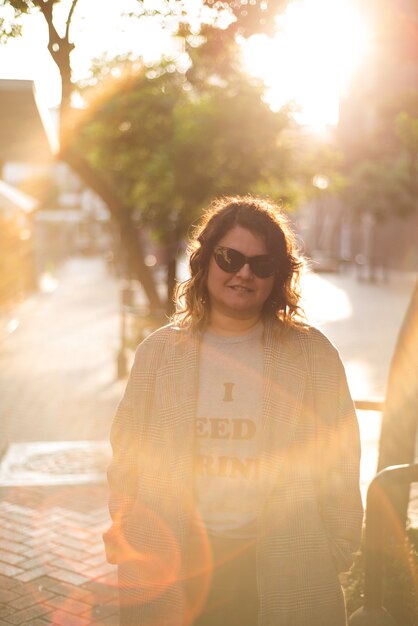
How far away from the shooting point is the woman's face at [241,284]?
2756mm

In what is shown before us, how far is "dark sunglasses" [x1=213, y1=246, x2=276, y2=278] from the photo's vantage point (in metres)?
2.76

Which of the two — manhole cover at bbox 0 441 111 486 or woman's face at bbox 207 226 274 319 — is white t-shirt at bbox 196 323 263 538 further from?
manhole cover at bbox 0 441 111 486

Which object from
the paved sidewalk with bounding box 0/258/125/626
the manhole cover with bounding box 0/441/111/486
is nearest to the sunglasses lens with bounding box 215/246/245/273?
the paved sidewalk with bounding box 0/258/125/626

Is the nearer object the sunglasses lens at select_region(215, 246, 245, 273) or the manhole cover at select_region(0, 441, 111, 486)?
the sunglasses lens at select_region(215, 246, 245, 273)

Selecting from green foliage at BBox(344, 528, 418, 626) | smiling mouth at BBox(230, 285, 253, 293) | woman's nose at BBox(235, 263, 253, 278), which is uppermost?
woman's nose at BBox(235, 263, 253, 278)

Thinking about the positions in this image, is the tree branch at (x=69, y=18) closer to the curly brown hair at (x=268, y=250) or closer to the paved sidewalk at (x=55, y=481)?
the paved sidewalk at (x=55, y=481)

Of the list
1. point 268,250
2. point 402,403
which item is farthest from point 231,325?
point 402,403

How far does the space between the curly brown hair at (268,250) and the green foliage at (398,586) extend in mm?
1777

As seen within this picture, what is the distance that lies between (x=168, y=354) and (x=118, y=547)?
1.86 ft

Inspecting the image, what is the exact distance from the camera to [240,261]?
9.05 ft

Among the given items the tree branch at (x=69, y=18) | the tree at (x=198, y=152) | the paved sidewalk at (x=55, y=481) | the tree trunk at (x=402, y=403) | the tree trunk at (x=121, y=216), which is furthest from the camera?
the tree at (x=198, y=152)

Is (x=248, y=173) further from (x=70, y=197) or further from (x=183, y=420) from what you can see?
(x=70, y=197)

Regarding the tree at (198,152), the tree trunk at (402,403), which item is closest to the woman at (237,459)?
the tree trunk at (402,403)

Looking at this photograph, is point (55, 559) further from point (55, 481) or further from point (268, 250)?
point (268, 250)
